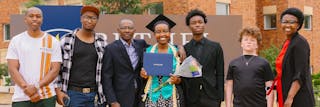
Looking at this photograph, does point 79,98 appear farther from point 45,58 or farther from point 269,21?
point 269,21

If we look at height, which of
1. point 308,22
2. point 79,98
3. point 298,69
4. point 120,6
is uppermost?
point 120,6

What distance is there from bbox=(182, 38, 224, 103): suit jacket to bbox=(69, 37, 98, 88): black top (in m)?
1.20

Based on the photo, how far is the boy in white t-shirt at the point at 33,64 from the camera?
557 centimetres

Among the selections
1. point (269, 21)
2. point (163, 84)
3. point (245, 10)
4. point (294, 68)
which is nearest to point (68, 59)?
point (163, 84)

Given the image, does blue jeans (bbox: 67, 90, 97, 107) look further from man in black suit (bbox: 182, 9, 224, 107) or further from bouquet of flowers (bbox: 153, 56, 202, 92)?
man in black suit (bbox: 182, 9, 224, 107)

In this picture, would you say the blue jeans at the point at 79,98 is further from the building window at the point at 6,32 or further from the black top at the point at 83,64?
the building window at the point at 6,32

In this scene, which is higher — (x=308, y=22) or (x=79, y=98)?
(x=308, y=22)

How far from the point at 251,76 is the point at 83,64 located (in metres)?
2.00

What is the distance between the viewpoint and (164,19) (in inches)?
242

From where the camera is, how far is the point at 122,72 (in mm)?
6168

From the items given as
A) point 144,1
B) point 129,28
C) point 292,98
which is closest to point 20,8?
point 144,1

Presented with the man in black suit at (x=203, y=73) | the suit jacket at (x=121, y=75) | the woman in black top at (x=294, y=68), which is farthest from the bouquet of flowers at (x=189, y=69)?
the woman in black top at (x=294, y=68)

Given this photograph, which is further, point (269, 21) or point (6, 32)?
point (6, 32)

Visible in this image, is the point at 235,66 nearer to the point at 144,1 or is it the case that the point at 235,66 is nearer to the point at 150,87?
the point at 150,87
